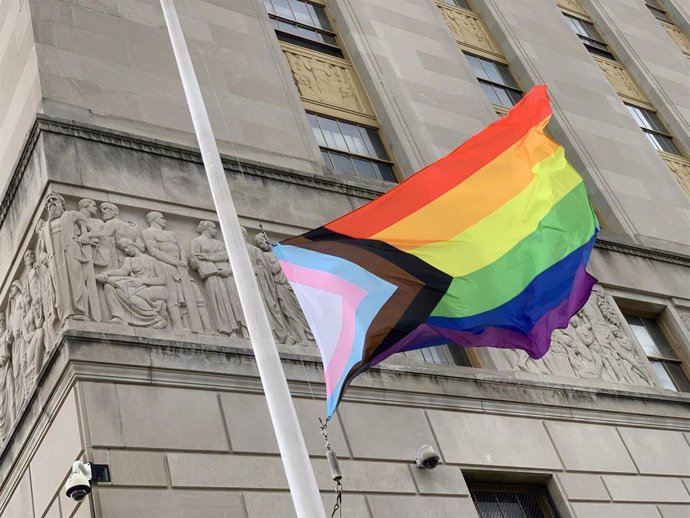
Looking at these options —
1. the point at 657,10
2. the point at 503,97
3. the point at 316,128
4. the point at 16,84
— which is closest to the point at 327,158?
the point at 316,128

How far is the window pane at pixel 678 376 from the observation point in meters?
19.8

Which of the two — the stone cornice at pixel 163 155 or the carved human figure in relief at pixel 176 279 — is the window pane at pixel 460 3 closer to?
the stone cornice at pixel 163 155

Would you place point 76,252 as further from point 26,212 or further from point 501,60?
point 501,60

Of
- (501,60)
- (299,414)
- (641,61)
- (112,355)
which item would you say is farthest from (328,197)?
(641,61)

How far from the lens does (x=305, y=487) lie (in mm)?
9195

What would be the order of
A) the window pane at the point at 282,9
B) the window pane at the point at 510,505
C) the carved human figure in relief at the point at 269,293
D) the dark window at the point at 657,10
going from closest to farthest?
the carved human figure in relief at the point at 269,293 < the window pane at the point at 510,505 < the window pane at the point at 282,9 < the dark window at the point at 657,10

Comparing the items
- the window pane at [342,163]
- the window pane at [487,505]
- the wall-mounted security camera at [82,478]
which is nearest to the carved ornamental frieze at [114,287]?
the wall-mounted security camera at [82,478]

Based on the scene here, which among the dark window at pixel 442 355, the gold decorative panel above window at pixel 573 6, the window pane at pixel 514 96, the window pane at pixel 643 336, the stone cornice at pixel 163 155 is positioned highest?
the gold decorative panel above window at pixel 573 6

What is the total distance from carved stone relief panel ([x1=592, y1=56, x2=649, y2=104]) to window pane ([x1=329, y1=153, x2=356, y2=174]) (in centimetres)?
1136

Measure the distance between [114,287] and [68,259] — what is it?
70 centimetres

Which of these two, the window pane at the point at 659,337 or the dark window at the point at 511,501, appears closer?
the dark window at the point at 511,501

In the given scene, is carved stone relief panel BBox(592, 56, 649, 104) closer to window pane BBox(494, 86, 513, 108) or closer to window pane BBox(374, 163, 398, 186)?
window pane BBox(494, 86, 513, 108)

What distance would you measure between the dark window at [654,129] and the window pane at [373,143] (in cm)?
937

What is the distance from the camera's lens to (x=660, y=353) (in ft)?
65.7
